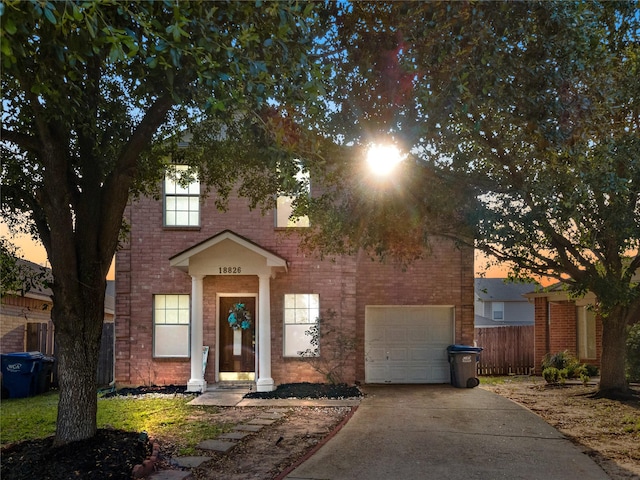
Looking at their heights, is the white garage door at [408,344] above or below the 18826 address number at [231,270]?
below

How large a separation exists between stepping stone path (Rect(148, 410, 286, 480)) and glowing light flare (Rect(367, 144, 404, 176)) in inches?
187

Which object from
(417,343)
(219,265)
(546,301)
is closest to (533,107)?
(219,265)

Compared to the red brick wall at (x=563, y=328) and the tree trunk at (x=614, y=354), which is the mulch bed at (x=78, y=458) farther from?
the red brick wall at (x=563, y=328)

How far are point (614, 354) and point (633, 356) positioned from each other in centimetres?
254

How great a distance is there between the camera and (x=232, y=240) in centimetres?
1495

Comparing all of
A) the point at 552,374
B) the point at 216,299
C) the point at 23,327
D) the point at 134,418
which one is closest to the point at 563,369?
the point at 552,374

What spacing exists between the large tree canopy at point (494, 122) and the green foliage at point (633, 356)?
13.3 feet

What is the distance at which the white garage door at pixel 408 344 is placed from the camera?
1755 centimetres

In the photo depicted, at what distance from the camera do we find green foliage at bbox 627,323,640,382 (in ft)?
55.3

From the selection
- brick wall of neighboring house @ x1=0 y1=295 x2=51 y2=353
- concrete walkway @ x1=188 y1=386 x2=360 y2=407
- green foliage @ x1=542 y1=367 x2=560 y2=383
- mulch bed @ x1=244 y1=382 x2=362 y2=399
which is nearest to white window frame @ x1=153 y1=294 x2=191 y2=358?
concrete walkway @ x1=188 y1=386 x2=360 y2=407

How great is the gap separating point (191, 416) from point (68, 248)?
513cm

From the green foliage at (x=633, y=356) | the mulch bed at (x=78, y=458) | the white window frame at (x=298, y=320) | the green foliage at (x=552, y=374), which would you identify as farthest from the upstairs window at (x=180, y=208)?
the green foliage at (x=633, y=356)

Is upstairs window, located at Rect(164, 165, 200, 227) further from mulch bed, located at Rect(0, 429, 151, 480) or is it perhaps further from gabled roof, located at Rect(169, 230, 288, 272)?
mulch bed, located at Rect(0, 429, 151, 480)

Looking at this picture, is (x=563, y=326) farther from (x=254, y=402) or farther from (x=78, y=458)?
(x=78, y=458)
